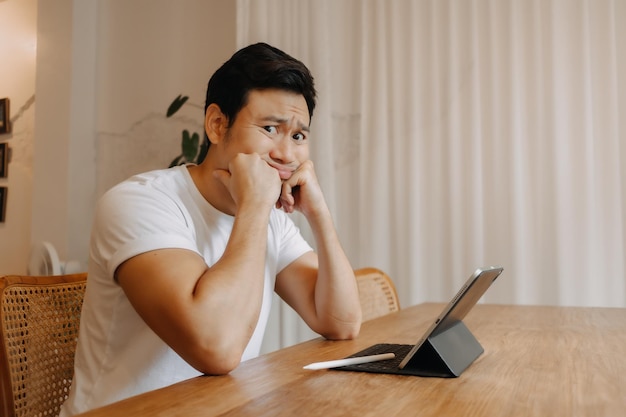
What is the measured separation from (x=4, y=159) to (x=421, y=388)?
13.3 feet

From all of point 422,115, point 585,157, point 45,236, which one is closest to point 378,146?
point 422,115

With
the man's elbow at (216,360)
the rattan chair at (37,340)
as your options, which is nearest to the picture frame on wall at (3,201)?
the rattan chair at (37,340)

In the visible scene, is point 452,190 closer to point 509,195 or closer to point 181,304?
point 509,195

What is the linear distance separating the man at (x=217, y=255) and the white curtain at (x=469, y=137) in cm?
144

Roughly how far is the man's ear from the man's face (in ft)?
0.11

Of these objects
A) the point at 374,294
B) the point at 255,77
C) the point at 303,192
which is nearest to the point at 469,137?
the point at 374,294

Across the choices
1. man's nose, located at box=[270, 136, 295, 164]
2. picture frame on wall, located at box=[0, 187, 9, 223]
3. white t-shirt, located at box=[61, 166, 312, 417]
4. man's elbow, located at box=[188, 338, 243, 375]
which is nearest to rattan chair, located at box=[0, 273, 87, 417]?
white t-shirt, located at box=[61, 166, 312, 417]

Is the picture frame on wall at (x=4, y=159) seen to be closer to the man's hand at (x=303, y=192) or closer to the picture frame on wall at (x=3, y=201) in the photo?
the picture frame on wall at (x=3, y=201)

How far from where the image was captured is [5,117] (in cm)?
427

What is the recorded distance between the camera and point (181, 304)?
3.30ft

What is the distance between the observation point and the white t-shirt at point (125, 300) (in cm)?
114

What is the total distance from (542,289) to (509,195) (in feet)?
1.37

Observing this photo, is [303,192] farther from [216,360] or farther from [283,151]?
[216,360]

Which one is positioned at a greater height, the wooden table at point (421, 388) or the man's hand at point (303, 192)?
the man's hand at point (303, 192)
